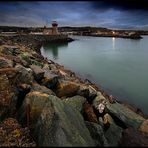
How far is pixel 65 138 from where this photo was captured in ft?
21.3

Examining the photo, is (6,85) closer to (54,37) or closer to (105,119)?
(105,119)

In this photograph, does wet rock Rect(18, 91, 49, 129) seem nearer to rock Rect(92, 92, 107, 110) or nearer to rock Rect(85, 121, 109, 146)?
rock Rect(85, 121, 109, 146)

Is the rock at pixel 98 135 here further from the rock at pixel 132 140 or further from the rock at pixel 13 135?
the rock at pixel 13 135

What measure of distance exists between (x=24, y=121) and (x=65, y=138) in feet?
7.92

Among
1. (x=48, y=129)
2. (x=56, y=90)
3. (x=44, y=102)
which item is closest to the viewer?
(x=48, y=129)

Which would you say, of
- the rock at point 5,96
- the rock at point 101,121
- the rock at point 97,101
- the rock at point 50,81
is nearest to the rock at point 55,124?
the rock at point 5,96

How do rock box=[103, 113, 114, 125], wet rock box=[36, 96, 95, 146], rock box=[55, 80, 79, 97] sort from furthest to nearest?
rock box=[55, 80, 79, 97], rock box=[103, 113, 114, 125], wet rock box=[36, 96, 95, 146]

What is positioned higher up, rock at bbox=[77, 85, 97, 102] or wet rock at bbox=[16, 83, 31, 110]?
wet rock at bbox=[16, 83, 31, 110]

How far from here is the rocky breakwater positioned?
688 cm

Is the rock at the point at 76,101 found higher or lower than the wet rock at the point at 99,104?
higher

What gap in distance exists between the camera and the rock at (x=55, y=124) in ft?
21.5

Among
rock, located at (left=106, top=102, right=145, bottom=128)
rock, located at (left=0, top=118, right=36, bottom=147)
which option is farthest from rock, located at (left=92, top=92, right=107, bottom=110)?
rock, located at (left=0, top=118, right=36, bottom=147)

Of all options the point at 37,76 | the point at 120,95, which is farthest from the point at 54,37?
the point at 37,76

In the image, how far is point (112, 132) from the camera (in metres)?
9.16
